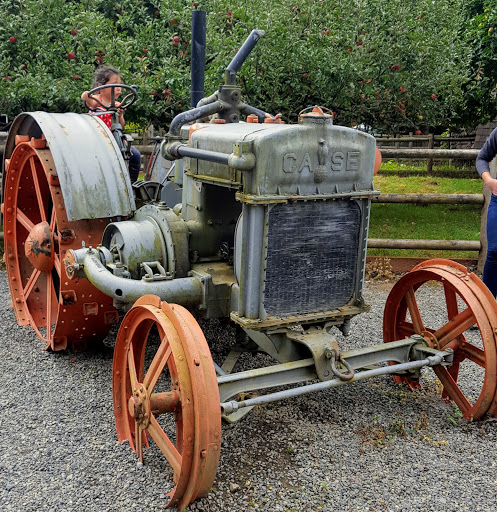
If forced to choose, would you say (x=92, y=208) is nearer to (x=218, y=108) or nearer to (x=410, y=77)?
(x=218, y=108)

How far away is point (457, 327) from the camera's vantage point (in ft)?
9.51

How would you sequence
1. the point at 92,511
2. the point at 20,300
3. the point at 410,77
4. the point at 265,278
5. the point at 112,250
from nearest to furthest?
the point at 92,511, the point at 265,278, the point at 112,250, the point at 20,300, the point at 410,77

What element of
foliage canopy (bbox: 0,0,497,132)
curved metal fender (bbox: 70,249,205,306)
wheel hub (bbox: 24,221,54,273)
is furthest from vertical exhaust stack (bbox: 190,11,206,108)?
foliage canopy (bbox: 0,0,497,132)

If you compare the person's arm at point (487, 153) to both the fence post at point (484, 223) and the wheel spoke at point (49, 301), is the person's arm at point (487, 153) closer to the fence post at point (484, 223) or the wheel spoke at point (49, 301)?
the fence post at point (484, 223)

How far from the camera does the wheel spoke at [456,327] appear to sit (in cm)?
284

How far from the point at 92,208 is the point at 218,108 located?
2.75 ft

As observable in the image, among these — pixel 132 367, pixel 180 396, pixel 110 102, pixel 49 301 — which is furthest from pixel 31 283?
pixel 180 396

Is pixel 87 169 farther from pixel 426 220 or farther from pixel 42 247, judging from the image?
pixel 426 220

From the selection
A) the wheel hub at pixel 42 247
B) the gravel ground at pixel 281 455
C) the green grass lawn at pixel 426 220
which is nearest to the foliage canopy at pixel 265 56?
the green grass lawn at pixel 426 220

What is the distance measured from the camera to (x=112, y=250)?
120 inches

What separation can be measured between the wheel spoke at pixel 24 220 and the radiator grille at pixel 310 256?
203cm

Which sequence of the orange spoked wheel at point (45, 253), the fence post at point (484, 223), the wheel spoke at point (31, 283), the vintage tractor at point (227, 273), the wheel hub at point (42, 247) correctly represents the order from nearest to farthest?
the vintage tractor at point (227, 273) → the orange spoked wheel at point (45, 253) → the wheel hub at point (42, 247) → the wheel spoke at point (31, 283) → the fence post at point (484, 223)

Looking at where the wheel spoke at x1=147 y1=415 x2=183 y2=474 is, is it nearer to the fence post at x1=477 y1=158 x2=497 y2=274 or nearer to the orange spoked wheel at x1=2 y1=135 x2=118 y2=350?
the orange spoked wheel at x1=2 y1=135 x2=118 y2=350

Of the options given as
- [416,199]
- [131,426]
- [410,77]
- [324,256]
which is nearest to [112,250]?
[131,426]
